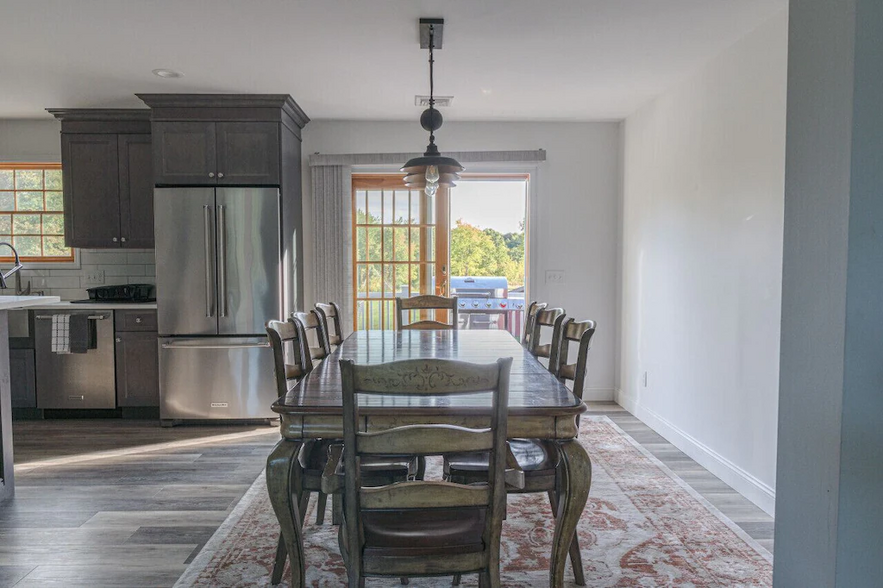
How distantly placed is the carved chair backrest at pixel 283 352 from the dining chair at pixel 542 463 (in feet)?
2.52

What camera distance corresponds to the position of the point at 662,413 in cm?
429

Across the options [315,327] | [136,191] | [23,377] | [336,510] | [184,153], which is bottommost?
[336,510]

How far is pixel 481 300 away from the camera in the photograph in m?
6.47

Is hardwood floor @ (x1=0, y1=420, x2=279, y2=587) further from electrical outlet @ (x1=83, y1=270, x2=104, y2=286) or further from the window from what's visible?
the window

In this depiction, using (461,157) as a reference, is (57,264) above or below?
below

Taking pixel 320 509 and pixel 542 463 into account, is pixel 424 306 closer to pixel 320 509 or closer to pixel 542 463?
pixel 320 509

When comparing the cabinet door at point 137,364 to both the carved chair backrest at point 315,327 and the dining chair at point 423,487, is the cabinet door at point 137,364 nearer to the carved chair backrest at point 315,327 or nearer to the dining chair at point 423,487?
the carved chair backrest at point 315,327

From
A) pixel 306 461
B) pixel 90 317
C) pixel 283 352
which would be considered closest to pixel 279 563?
pixel 306 461

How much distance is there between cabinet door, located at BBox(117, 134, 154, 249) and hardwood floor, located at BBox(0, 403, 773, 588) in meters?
1.52

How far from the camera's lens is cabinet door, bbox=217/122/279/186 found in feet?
14.7

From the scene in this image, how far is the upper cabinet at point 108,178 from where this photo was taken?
15.9 ft

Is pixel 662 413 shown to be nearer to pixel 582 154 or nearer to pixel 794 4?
pixel 582 154

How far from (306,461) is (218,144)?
310 centimetres

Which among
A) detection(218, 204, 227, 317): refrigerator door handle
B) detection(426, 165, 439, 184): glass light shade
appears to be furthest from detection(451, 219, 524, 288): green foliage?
detection(426, 165, 439, 184): glass light shade
